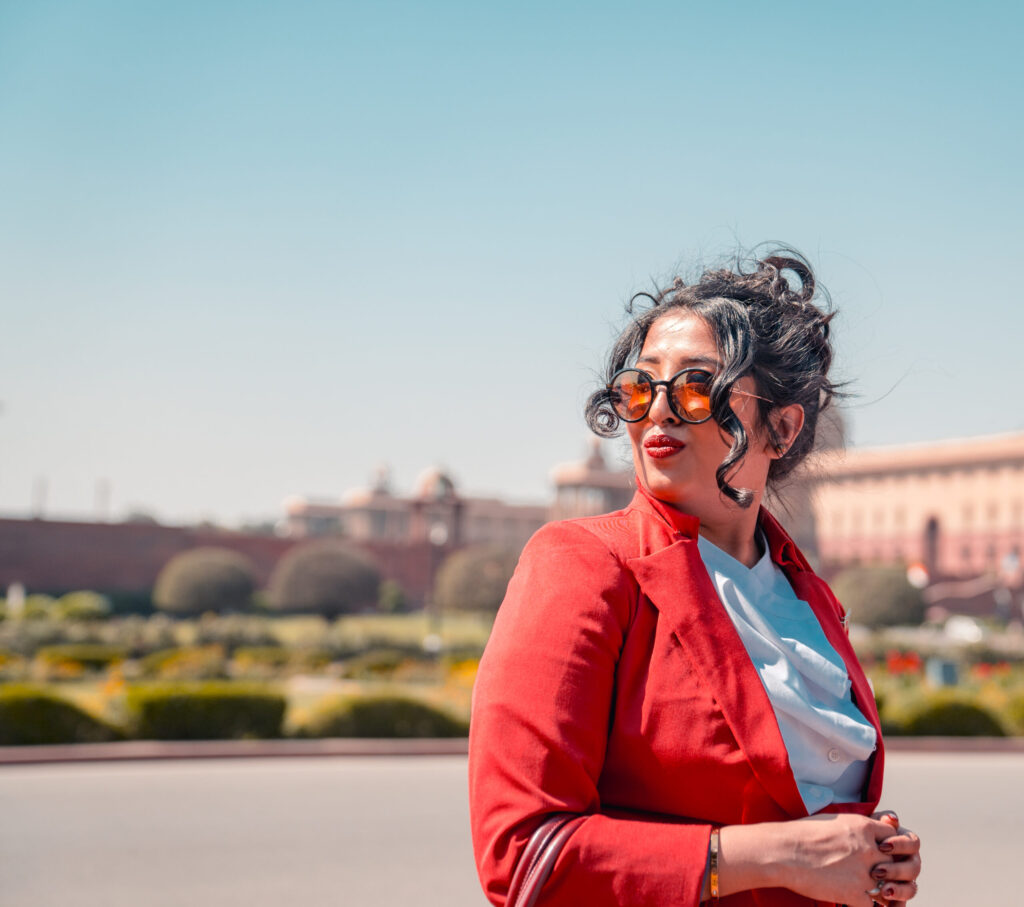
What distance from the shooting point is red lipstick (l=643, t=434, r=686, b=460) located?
147cm

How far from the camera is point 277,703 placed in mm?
11070

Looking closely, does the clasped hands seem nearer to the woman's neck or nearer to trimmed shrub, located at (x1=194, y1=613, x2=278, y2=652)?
the woman's neck

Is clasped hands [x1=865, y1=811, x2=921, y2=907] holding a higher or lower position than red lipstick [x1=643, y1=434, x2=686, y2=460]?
lower

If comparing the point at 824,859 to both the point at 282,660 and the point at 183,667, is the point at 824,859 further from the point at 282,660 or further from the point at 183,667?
the point at 282,660

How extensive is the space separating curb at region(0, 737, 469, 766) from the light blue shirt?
9542 mm

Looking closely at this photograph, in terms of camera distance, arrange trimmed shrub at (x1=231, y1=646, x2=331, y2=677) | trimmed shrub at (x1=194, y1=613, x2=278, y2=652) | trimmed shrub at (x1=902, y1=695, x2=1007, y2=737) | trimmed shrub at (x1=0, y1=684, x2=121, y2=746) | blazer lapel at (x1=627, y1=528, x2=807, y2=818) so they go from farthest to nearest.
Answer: trimmed shrub at (x1=194, y1=613, x2=278, y2=652)
trimmed shrub at (x1=231, y1=646, x2=331, y2=677)
trimmed shrub at (x1=902, y1=695, x2=1007, y2=737)
trimmed shrub at (x1=0, y1=684, x2=121, y2=746)
blazer lapel at (x1=627, y1=528, x2=807, y2=818)

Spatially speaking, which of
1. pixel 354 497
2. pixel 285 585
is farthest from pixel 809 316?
pixel 354 497

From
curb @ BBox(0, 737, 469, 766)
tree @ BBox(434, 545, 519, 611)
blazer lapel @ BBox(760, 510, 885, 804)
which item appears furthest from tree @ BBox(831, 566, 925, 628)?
blazer lapel @ BBox(760, 510, 885, 804)

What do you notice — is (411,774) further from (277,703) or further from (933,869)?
(933,869)

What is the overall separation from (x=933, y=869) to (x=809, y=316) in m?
6.09

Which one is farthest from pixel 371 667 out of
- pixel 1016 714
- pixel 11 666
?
pixel 1016 714

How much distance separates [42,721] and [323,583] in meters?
19.0

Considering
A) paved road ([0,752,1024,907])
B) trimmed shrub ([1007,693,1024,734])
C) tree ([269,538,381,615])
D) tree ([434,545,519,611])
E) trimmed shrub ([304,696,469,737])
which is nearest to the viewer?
paved road ([0,752,1024,907])

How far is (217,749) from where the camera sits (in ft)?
33.9
